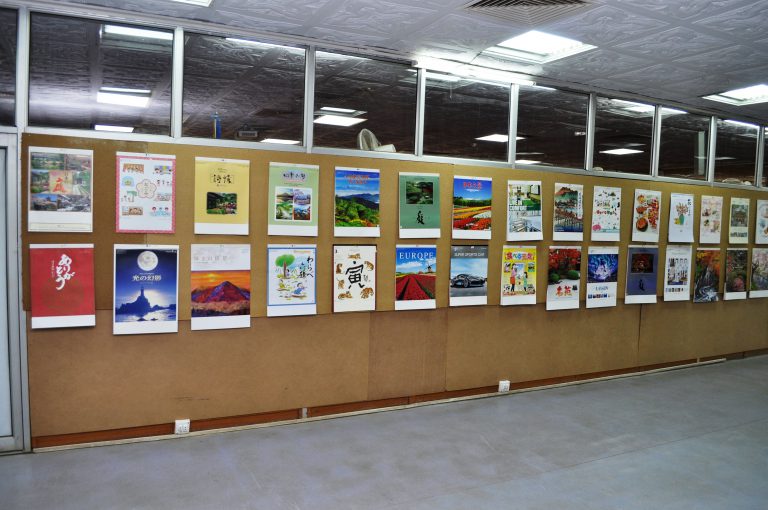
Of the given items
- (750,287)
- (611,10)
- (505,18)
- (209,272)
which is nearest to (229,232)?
(209,272)

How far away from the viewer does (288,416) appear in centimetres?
448

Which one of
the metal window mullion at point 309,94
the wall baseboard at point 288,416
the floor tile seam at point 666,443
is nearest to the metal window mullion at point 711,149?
the wall baseboard at point 288,416

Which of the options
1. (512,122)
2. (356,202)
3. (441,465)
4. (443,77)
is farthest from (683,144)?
(441,465)

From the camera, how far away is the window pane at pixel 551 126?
5406 mm

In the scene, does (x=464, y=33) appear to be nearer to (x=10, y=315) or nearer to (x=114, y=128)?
(x=114, y=128)

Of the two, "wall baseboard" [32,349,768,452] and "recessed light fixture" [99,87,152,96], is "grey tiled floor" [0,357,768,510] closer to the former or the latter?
"wall baseboard" [32,349,768,452]

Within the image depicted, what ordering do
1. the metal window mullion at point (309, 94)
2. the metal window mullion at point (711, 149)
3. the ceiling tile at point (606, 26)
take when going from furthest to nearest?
1. the metal window mullion at point (711, 149)
2. the metal window mullion at point (309, 94)
3. the ceiling tile at point (606, 26)

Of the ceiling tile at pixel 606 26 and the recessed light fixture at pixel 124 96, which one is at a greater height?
the ceiling tile at pixel 606 26

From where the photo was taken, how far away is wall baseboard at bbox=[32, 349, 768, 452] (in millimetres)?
3834

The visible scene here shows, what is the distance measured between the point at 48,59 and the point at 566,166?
4.45 m

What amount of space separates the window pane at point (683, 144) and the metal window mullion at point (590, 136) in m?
1.05

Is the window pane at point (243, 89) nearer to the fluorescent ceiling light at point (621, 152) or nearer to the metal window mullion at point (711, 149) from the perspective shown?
the fluorescent ceiling light at point (621, 152)

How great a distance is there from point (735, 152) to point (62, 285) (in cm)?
733

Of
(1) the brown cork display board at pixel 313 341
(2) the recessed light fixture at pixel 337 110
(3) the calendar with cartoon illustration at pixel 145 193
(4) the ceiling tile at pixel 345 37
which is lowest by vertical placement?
(1) the brown cork display board at pixel 313 341
